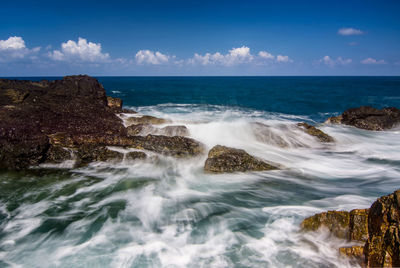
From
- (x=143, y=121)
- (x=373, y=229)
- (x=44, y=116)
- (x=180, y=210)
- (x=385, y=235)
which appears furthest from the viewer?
(x=143, y=121)

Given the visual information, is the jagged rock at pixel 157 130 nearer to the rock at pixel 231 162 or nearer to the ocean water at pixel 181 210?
the ocean water at pixel 181 210

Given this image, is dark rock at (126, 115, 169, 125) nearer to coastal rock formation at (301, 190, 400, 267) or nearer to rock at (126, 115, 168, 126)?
rock at (126, 115, 168, 126)

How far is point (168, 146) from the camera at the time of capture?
10.5 m

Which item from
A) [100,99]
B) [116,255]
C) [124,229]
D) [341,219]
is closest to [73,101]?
[100,99]

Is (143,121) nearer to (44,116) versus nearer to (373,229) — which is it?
(44,116)

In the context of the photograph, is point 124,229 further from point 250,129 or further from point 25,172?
point 250,129

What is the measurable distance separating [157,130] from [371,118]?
47.3 ft

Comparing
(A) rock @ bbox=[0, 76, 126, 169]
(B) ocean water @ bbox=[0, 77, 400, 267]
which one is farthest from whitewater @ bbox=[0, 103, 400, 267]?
(A) rock @ bbox=[0, 76, 126, 169]

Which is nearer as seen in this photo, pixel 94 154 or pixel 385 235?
pixel 385 235

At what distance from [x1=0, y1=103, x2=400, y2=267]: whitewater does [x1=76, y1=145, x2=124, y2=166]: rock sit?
259mm

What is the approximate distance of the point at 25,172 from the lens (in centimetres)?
868

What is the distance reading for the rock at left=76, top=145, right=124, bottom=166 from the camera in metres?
9.65

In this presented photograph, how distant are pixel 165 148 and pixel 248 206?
14.6 ft

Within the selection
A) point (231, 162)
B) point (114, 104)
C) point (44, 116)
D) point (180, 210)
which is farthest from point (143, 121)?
point (180, 210)
